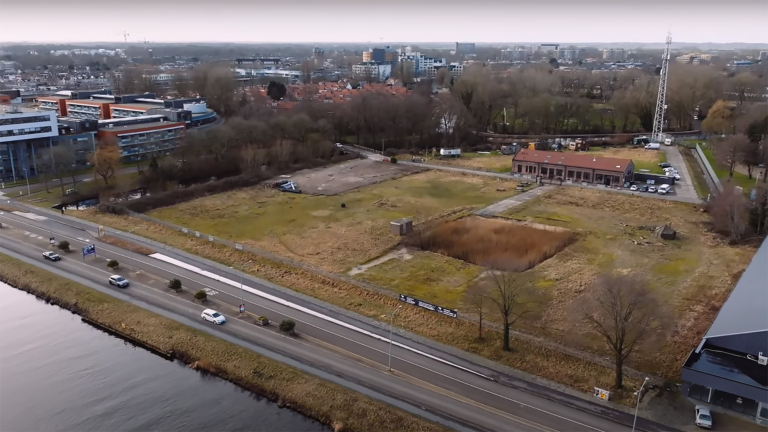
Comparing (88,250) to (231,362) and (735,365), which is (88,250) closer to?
(231,362)

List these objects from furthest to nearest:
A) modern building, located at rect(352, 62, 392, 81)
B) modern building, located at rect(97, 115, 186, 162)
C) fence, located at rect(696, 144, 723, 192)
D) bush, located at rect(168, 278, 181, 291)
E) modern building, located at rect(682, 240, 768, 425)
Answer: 1. modern building, located at rect(352, 62, 392, 81)
2. modern building, located at rect(97, 115, 186, 162)
3. fence, located at rect(696, 144, 723, 192)
4. bush, located at rect(168, 278, 181, 291)
5. modern building, located at rect(682, 240, 768, 425)

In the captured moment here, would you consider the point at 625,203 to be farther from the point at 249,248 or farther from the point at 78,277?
the point at 78,277

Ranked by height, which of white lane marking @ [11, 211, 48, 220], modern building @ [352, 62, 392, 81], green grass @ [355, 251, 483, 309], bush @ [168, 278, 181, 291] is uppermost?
modern building @ [352, 62, 392, 81]

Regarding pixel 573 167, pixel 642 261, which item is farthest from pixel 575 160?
pixel 642 261

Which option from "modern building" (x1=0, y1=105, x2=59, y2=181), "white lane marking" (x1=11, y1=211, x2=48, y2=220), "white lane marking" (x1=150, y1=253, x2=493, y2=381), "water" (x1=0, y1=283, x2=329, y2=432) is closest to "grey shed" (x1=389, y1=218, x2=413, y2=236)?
"white lane marking" (x1=150, y1=253, x2=493, y2=381)

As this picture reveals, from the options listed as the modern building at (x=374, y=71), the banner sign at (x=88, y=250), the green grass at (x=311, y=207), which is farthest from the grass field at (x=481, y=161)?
the modern building at (x=374, y=71)

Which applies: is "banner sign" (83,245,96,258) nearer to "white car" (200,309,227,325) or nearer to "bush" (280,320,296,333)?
"white car" (200,309,227,325)
